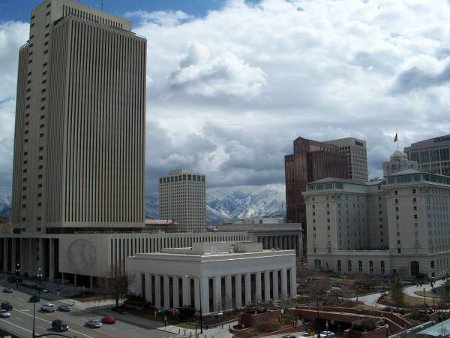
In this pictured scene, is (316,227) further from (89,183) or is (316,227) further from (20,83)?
(20,83)

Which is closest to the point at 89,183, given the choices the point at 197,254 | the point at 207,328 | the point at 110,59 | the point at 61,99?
the point at 61,99

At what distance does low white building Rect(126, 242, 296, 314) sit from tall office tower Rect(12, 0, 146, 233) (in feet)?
177

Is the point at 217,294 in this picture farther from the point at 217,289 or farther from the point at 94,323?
the point at 94,323

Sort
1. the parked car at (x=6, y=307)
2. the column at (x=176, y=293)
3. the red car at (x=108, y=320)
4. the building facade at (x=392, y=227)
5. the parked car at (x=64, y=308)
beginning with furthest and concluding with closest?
the building facade at (x=392, y=227) < the column at (x=176, y=293) < the parked car at (x=64, y=308) < the parked car at (x=6, y=307) < the red car at (x=108, y=320)

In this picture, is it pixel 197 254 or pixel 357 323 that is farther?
pixel 197 254

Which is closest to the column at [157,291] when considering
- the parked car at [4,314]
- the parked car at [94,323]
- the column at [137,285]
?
the column at [137,285]

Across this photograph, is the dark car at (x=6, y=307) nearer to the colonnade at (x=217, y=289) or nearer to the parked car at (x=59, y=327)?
the parked car at (x=59, y=327)

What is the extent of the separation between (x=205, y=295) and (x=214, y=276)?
4460mm

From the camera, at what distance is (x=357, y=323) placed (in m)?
82.3

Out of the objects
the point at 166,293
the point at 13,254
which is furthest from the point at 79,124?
the point at 166,293

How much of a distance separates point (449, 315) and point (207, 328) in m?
45.0

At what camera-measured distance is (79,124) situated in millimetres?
167875

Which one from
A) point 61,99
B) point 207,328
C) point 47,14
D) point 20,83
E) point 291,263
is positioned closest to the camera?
point 207,328

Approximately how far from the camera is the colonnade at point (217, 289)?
103 metres
